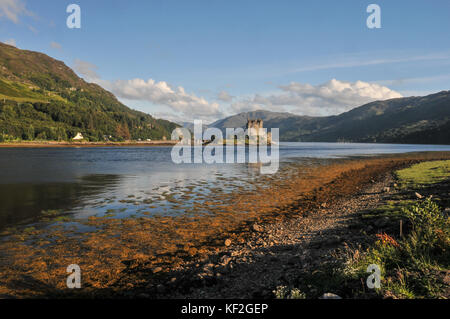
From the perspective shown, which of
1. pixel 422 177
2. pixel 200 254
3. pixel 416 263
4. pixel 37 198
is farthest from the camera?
pixel 422 177

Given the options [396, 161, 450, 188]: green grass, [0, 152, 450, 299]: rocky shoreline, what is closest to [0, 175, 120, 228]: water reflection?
[0, 152, 450, 299]: rocky shoreline

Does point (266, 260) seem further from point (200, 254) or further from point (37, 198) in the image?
point (37, 198)

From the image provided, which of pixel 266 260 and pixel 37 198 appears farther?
pixel 37 198

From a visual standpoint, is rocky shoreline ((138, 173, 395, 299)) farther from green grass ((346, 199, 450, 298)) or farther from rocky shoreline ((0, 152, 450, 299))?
green grass ((346, 199, 450, 298))

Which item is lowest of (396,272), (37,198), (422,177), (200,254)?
(200,254)

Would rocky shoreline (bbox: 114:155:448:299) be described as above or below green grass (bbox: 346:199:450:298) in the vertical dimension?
below

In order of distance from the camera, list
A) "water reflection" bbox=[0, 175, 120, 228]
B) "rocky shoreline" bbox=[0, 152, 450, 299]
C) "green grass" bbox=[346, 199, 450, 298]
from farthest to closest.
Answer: "water reflection" bbox=[0, 175, 120, 228], "rocky shoreline" bbox=[0, 152, 450, 299], "green grass" bbox=[346, 199, 450, 298]

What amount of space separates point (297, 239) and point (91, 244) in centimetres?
1136

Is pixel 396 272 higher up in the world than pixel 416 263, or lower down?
lower down

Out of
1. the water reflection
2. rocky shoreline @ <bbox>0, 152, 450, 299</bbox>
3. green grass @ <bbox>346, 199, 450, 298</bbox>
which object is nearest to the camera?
green grass @ <bbox>346, 199, 450, 298</bbox>

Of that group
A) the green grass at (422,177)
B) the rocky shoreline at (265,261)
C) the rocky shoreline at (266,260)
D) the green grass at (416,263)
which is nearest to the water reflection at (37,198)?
the rocky shoreline at (265,261)

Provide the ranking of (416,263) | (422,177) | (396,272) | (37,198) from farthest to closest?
1. (422,177)
2. (37,198)
3. (416,263)
4. (396,272)

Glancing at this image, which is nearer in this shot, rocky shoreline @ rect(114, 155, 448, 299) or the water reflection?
rocky shoreline @ rect(114, 155, 448, 299)

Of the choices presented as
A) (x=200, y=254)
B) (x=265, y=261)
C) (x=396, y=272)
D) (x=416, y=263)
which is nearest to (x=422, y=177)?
(x=416, y=263)
